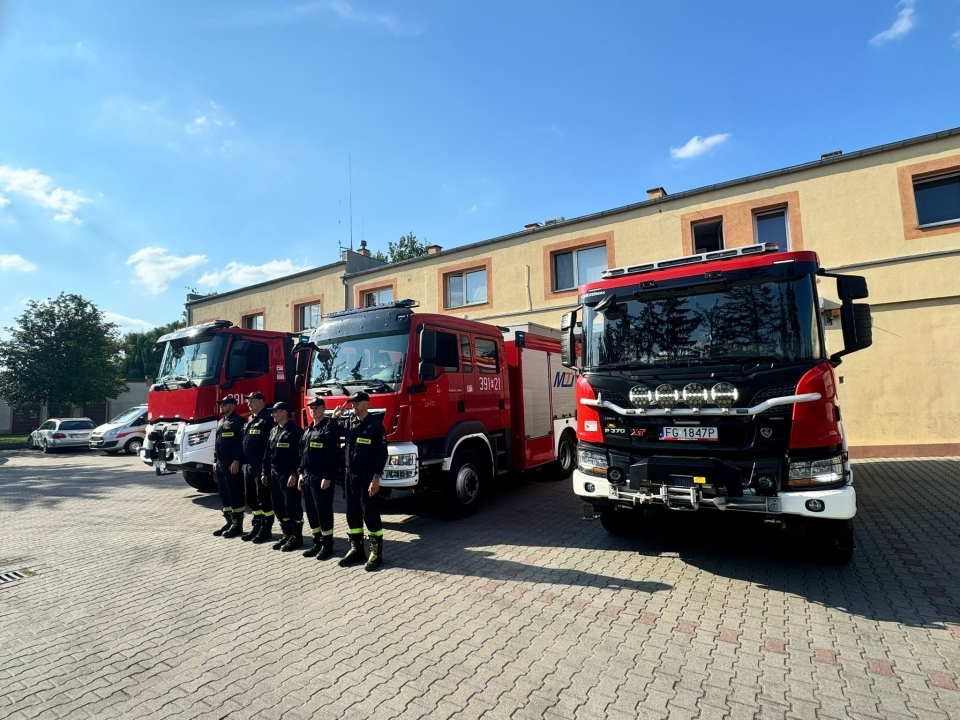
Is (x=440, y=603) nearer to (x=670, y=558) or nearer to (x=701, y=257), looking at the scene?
(x=670, y=558)

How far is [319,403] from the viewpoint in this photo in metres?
5.55

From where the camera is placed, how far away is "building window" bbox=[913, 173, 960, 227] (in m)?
10.6

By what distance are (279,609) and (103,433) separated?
17.4m

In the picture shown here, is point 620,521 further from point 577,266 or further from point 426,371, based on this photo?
point 577,266

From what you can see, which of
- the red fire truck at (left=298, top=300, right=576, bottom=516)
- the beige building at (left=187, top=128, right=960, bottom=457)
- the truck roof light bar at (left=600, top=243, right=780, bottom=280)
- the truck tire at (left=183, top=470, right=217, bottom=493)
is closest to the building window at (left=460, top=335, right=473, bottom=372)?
the red fire truck at (left=298, top=300, right=576, bottom=516)

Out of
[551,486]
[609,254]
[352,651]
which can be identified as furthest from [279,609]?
[609,254]

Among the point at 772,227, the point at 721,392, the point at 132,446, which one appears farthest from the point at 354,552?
the point at 132,446

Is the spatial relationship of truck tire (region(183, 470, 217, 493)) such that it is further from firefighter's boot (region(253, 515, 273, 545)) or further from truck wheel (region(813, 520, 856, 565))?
truck wheel (region(813, 520, 856, 565))

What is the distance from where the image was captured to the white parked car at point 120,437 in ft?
57.3

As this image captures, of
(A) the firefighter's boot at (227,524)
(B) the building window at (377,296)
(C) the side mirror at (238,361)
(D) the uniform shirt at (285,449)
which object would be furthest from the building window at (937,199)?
(B) the building window at (377,296)

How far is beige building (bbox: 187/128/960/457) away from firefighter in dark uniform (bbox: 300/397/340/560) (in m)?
9.51

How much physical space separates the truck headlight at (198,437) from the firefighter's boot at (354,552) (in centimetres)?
431

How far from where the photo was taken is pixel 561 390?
9.90m

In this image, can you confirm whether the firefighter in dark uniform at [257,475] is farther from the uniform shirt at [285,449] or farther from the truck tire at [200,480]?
the truck tire at [200,480]
